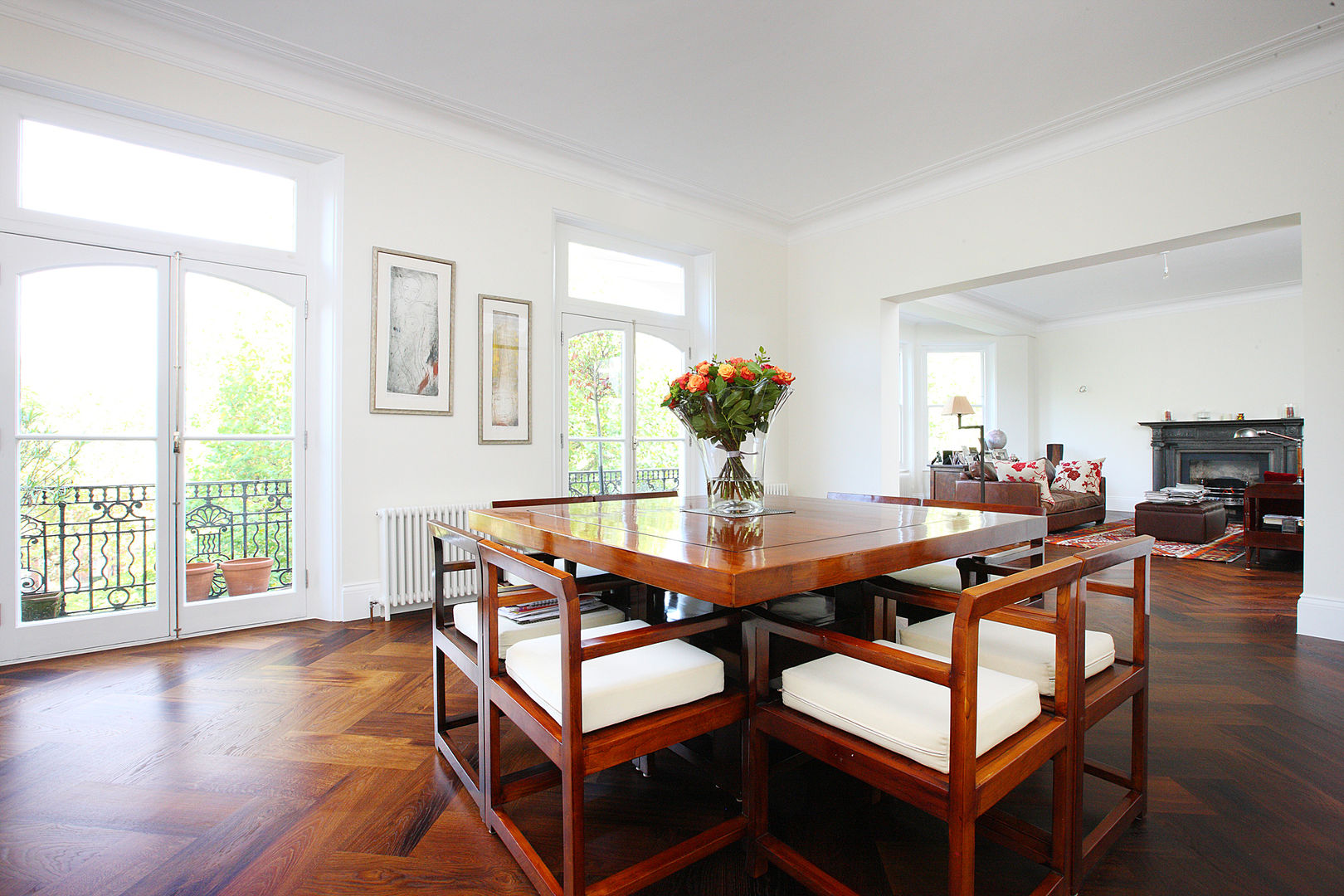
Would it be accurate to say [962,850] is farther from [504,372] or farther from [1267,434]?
[1267,434]

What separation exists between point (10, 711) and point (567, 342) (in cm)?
315

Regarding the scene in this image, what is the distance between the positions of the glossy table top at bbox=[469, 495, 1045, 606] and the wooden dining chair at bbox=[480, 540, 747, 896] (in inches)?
6.2

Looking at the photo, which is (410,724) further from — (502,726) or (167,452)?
(167,452)

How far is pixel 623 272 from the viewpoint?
470 centimetres

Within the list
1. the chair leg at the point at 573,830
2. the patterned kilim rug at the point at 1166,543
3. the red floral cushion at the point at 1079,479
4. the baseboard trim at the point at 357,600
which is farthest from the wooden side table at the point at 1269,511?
the baseboard trim at the point at 357,600

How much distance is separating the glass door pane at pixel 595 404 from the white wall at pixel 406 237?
19 centimetres

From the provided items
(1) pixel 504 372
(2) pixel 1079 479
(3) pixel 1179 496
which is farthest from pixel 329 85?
(2) pixel 1079 479

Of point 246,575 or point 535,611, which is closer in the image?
point 535,611

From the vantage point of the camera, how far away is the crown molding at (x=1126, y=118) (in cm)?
306

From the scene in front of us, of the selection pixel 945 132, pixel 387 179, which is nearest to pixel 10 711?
pixel 387 179

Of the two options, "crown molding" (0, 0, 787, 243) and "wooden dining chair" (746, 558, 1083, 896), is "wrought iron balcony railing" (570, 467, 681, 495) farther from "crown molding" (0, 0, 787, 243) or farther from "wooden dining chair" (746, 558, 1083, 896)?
"wooden dining chair" (746, 558, 1083, 896)

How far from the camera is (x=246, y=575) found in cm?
322

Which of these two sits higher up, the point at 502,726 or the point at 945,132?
the point at 945,132

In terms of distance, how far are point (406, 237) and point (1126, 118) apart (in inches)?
169
